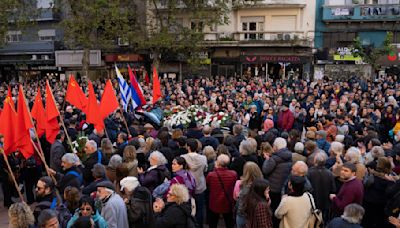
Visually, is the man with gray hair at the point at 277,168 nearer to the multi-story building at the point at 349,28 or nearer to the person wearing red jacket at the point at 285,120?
the person wearing red jacket at the point at 285,120

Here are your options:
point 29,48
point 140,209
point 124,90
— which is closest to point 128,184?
point 140,209

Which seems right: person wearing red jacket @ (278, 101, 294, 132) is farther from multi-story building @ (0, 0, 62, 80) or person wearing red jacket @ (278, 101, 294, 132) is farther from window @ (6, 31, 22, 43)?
window @ (6, 31, 22, 43)

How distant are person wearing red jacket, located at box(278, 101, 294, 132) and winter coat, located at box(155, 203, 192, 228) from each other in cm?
734

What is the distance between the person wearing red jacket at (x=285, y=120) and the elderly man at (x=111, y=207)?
754cm

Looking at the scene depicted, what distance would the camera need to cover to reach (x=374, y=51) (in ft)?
83.9

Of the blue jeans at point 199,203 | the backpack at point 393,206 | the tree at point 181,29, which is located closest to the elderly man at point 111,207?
the blue jeans at point 199,203

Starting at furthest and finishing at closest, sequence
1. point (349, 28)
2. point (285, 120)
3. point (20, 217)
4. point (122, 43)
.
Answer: point (122, 43)
point (349, 28)
point (285, 120)
point (20, 217)

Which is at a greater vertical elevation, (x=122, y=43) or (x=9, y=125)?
(x=122, y=43)

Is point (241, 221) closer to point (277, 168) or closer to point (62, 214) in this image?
point (277, 168)

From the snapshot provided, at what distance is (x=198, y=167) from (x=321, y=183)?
75.3 inches

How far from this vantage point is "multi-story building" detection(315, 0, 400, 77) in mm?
26969

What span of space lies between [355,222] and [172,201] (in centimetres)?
205

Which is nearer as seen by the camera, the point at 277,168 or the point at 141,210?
the point at 141,210

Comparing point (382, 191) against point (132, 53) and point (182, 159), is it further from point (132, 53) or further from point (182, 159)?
point (132, 53)
